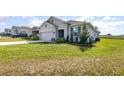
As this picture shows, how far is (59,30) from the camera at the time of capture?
1375cm

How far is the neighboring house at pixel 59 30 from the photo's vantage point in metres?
12.4

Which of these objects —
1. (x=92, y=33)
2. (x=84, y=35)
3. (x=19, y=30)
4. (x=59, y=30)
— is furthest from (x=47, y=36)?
(x=92, y=33)

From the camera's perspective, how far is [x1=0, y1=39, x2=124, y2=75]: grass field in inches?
362

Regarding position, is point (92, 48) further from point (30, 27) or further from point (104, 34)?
point (30, 27)

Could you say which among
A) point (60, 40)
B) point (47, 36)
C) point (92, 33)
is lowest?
point (60, 40)

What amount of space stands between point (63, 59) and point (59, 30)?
11.4ft

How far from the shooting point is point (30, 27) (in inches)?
444

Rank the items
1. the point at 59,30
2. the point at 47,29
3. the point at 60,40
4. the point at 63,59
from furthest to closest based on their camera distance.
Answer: the point at 47,29 < the point at 59,30 < the point at 60,40 < the point at 63,59

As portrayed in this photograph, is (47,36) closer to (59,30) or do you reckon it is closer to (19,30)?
(59,30)

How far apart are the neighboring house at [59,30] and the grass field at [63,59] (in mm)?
807

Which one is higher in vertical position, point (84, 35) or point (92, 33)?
point (92, 33)

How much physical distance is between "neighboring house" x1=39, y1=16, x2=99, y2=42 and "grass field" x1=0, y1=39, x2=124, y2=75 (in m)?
0.81

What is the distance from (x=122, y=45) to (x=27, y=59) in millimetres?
4802

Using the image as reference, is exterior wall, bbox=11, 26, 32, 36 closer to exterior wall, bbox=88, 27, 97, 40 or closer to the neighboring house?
the neighboring house
